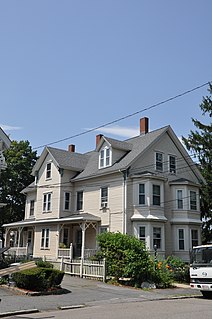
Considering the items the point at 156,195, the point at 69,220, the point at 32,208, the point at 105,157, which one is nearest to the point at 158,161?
the point at 156,195

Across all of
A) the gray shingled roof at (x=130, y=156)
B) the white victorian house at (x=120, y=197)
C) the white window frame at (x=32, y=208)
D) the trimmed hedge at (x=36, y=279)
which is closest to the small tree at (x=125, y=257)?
the trimmed hedge at (x=36, y=279)

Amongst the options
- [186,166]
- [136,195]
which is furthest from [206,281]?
[186,166]

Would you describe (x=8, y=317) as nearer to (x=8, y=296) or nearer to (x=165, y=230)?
(x=8, y=296)

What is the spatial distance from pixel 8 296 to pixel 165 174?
18.4 meters

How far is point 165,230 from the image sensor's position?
2850 centimetres

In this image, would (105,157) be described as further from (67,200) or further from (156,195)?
(156,195)

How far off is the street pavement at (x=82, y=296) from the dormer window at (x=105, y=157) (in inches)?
469

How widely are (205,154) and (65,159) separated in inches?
530

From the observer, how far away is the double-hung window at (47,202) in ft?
108

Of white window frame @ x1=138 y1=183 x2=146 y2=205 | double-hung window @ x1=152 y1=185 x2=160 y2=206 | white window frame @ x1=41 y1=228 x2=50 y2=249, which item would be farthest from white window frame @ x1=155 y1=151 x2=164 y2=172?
white window frame @ x1=41 y1=228 x2=50 y2=249

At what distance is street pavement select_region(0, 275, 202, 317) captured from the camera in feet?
42.5

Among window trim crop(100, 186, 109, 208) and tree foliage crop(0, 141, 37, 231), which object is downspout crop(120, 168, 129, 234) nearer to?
window trim crop(100, 186, 109, 208)

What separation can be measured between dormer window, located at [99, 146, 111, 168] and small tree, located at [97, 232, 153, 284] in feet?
31.7

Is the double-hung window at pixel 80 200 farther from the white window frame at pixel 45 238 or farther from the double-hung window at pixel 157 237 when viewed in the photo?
the double-hung window at pixel 157 237
